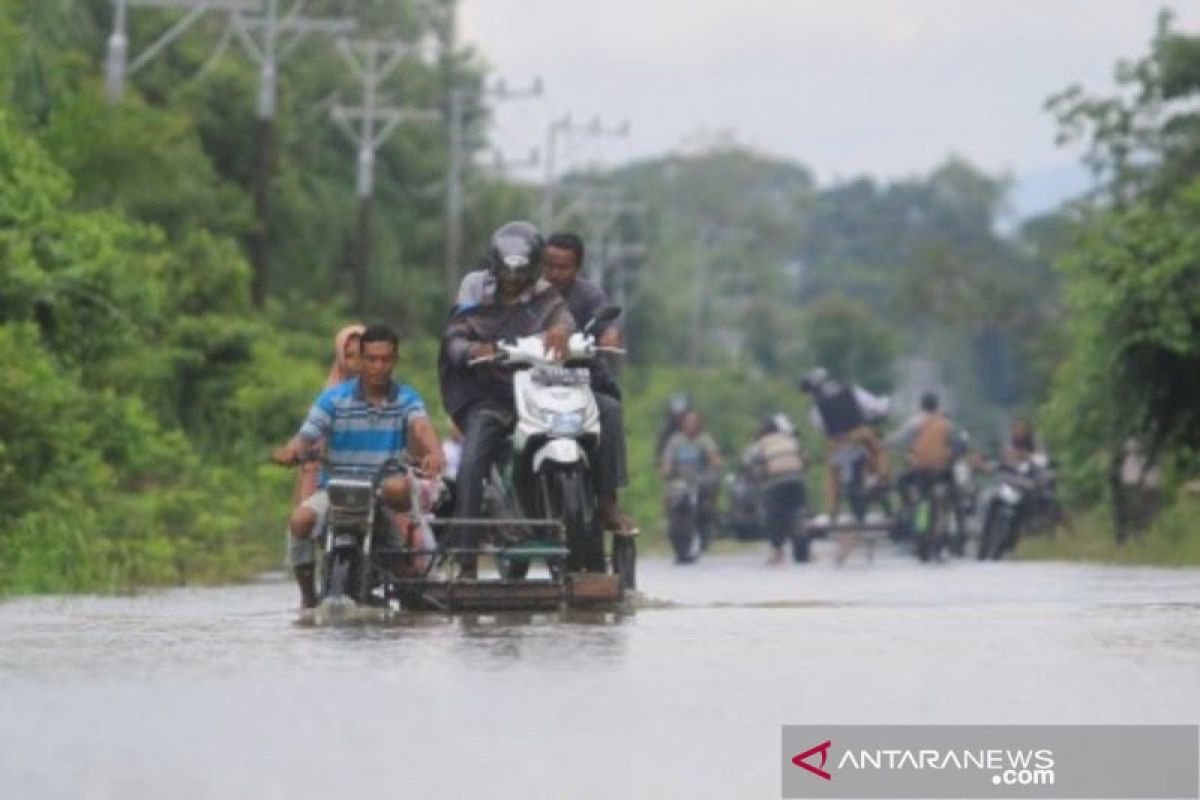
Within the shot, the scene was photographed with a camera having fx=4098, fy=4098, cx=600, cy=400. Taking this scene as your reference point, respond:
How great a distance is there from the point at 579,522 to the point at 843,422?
22.2m

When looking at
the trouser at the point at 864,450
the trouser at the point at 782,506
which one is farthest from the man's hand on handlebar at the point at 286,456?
the trouser at the point at 864,450

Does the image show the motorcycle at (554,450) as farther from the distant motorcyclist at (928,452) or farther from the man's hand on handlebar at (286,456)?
the distant motorcyclist at (928,452)

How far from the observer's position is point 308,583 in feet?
59.5

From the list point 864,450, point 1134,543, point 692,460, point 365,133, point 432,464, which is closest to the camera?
point 432,464

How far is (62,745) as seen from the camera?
11141 millimetres

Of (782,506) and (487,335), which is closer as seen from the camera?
(487,335)

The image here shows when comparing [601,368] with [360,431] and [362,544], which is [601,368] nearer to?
[360,431]

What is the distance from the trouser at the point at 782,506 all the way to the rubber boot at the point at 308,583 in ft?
65.5

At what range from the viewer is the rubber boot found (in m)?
18.1

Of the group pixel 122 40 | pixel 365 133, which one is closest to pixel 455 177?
pixel 365 133

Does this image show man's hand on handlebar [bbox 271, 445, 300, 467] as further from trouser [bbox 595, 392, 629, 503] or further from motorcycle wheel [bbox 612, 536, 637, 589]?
motorcycle wheel [bbox 612, 536, 637, 589]

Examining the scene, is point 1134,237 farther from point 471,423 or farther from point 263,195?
point 263,195

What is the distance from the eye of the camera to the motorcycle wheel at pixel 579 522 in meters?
18.1

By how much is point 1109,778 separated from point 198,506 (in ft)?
70.4
